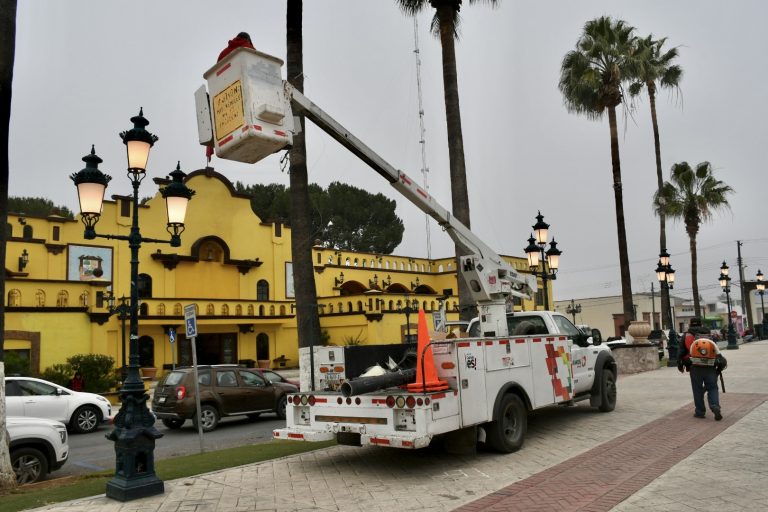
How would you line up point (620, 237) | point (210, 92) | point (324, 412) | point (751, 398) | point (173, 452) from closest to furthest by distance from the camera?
point (210, 92) → point (324, 412) → point (173, 452) → point (751, 398) → point (620, 237)

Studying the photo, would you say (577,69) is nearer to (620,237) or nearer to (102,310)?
(620,237)

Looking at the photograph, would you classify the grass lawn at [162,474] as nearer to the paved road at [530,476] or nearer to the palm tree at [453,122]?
the paved road at [530,476]

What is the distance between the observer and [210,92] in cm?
633

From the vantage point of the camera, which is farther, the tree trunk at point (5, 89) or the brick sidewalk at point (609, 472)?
the tree trunk at point (5, 89)

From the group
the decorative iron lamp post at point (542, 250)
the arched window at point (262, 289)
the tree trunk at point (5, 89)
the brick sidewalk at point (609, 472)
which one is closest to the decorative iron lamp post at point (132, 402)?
the tree trunk at point (5, 89)

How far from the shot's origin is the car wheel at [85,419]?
14438mm

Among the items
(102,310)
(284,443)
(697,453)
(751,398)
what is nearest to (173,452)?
(284,443)

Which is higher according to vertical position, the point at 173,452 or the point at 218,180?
the point at 218,180

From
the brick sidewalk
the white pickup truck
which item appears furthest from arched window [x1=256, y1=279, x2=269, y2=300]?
the brick sidewalk

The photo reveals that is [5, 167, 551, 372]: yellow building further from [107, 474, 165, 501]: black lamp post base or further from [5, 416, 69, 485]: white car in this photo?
[107, 474, 165, 501]: black lamp post base

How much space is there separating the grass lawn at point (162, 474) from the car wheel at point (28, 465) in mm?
408

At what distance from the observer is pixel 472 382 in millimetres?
7414

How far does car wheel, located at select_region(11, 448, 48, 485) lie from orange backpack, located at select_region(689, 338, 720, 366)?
33.6 feet

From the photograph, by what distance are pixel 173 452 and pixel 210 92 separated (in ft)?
25.3
